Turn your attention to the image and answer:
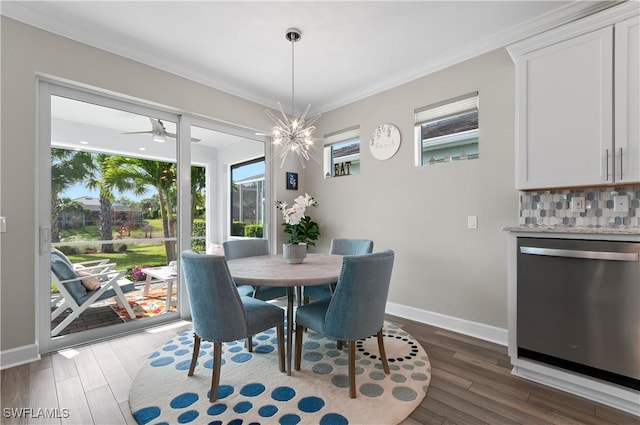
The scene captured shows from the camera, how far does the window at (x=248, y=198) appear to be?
3851 mm

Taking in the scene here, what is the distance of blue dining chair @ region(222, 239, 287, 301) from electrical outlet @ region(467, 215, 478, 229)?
1.90 meters

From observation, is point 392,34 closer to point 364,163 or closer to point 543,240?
point 364,163

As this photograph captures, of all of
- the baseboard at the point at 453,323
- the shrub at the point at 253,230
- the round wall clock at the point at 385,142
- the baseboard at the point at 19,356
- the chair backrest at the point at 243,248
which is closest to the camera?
the baseboard at the point at 19,356

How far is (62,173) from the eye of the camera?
2.56m

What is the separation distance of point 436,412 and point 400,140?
2.59 meters

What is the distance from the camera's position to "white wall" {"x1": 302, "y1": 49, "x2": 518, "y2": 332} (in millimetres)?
2617

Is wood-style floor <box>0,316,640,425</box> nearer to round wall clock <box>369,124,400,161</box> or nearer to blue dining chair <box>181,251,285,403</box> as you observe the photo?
blue dining chair <box>181,251,285,403</box>

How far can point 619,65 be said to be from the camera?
185 centimetres

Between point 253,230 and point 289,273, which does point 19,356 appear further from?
point 253,230

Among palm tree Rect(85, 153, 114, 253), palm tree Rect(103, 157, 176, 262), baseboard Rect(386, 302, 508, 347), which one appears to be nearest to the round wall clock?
baseboard Rect(386, 302, 508, 347)

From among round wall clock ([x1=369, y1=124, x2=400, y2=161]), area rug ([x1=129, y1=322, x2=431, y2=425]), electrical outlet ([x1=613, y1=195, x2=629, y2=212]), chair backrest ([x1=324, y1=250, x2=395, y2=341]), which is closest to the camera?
area rug ([x1=129, y1=322, x2=431, y2=425])

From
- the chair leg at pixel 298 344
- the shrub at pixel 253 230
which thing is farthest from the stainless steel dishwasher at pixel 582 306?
the shrub at pixel 253 230

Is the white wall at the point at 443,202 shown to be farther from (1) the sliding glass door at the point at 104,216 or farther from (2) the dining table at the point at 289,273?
(1) the sliding glass door at the point at 104,216

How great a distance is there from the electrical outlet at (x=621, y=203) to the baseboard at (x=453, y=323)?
4.21 ft
